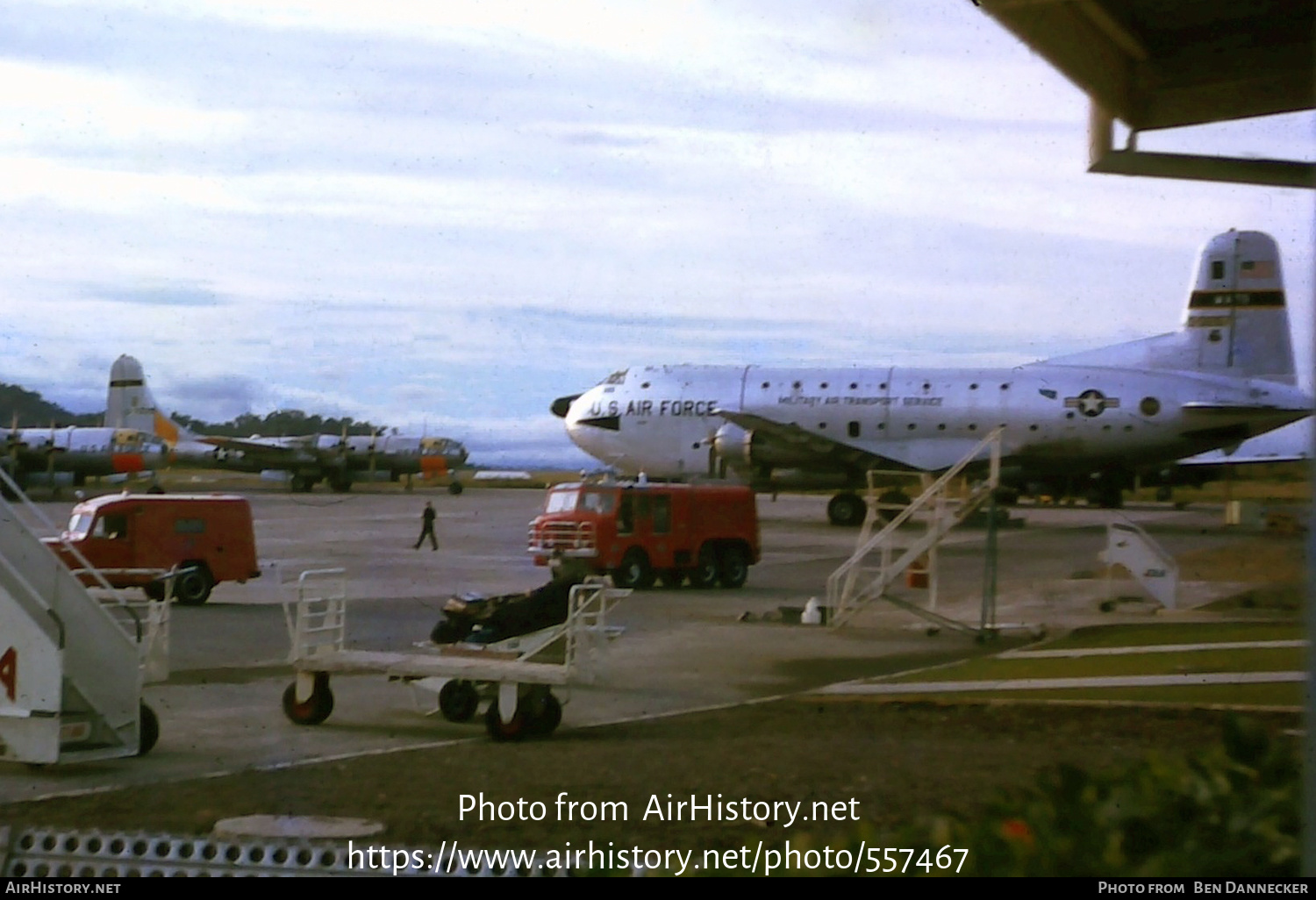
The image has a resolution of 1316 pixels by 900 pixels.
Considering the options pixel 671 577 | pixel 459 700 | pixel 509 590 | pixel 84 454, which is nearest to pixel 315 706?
pixel 459 700

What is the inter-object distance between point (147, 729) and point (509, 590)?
1467 cm

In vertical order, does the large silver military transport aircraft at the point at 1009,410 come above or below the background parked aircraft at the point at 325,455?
above

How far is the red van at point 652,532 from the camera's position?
982 inches

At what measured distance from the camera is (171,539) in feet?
72.2

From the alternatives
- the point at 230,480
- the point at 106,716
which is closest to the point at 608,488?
the point at 106,716

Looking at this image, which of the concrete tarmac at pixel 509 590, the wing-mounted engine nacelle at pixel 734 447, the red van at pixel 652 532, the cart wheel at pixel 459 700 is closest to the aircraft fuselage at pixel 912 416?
the wing-mounted engine nacelle at pixel 734 447

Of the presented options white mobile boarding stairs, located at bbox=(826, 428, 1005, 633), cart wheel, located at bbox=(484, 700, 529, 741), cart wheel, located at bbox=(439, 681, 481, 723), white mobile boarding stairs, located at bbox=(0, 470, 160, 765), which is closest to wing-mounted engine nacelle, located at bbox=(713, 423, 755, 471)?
white mobile boarding stairs, located at bbox=(826, 428, 1005, 633)

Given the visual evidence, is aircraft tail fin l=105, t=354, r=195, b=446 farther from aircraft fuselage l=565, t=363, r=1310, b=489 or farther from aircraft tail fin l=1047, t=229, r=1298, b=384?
aircraft tail fin l=1047, t=229, r=1298, b=384

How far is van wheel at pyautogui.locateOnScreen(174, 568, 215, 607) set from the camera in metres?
22.0

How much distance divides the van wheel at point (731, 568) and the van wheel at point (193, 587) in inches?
341

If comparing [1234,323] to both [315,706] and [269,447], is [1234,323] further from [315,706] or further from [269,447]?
[269,447]

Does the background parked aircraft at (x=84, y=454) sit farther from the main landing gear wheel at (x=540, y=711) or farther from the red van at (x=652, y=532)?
the main landing gear wheel at (x=540, y=711)

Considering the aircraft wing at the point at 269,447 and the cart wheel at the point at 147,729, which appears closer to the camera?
the cart wheel at the point at 147,729

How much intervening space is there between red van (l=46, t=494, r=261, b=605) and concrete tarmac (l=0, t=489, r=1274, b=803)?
50cm
